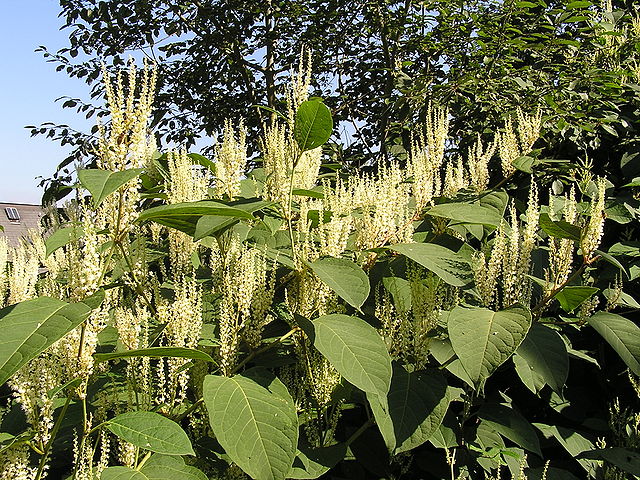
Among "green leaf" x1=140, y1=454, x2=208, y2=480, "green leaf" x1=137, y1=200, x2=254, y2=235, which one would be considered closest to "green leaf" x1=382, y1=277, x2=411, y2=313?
"green leaf" x1=137, y1=200, x2=254, y2=235

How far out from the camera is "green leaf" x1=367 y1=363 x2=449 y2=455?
1.72 m

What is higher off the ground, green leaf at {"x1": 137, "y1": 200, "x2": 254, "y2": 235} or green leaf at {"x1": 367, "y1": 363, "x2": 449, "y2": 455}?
green leaf at {"x1": 137, "y1": 200, "x2": 254, "y2": 235}

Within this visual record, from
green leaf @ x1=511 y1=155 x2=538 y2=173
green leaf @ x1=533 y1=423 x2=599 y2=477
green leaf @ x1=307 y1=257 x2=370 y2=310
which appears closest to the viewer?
green leaf @ x1=307 y1=257 x2=370 y2=310

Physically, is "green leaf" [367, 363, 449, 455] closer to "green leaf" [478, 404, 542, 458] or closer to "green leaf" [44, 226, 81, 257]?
"green leaf" [478, 404, 542, 458]

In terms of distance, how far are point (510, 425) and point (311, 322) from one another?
1.12 metres

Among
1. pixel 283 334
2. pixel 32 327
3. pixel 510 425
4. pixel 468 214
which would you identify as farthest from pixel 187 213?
pixel 510 425

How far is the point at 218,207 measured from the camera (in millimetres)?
1415

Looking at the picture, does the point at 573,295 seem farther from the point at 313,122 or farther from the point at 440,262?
the point at 313,122

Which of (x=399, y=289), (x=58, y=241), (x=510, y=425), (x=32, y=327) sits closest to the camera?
(x=32, y=327)

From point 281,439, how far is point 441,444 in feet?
2.53

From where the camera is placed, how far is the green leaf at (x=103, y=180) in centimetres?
124

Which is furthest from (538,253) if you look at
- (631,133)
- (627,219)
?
(631,133)

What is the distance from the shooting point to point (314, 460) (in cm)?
179

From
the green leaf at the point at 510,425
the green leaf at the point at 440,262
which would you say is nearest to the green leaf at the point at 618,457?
the green leaf at the point at 510,425
